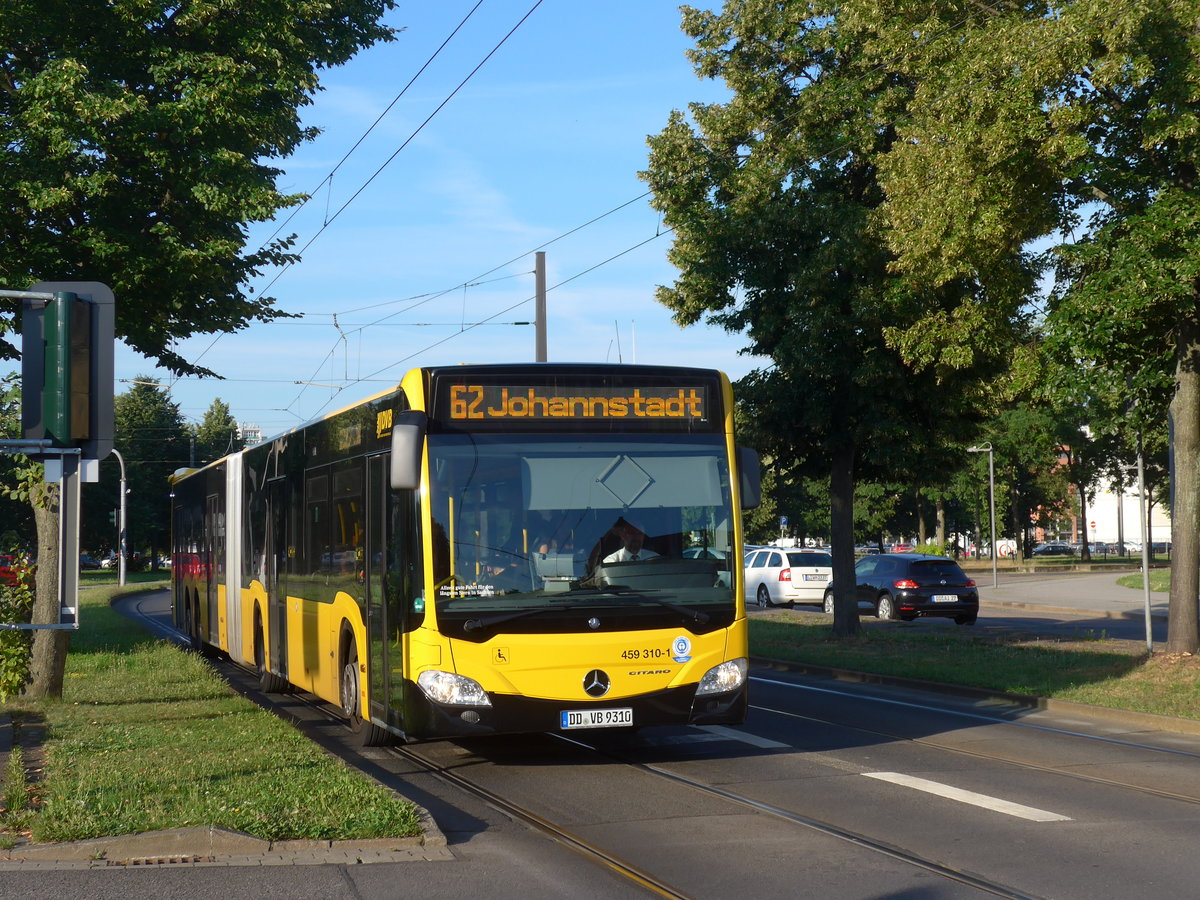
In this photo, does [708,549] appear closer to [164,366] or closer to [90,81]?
[90,81]

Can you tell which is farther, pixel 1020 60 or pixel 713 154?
pixel 713 154

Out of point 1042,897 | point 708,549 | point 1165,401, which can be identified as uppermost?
point 1165,401

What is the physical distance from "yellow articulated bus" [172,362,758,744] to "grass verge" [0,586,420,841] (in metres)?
1.12

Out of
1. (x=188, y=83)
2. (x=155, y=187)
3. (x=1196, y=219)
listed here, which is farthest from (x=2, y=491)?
(x=1196, y=219)

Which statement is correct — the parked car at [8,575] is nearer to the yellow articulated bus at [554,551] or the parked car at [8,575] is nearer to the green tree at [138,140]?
the green tree at [138,140]

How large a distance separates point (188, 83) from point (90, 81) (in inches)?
41.4

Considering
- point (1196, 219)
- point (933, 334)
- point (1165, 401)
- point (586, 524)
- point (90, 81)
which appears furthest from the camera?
point (933, 334)

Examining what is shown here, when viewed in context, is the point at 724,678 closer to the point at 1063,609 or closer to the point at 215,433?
the point at 1063,609

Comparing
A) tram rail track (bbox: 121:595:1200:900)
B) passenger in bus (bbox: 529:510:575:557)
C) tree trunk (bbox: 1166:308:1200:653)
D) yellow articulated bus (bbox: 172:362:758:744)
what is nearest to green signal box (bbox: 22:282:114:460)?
yellow articulated bus (bbox: 172:362:758:744)

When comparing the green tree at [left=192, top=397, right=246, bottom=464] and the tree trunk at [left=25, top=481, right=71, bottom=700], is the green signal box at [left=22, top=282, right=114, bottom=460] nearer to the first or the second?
the tree trunk at [left=25, top=481, right=71, bottom=700]

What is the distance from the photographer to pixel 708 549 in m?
10.3

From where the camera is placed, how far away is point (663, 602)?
10.1m

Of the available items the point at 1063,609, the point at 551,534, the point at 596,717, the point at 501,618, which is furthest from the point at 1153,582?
the point at 501,618

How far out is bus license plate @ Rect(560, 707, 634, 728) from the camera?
9.86m
